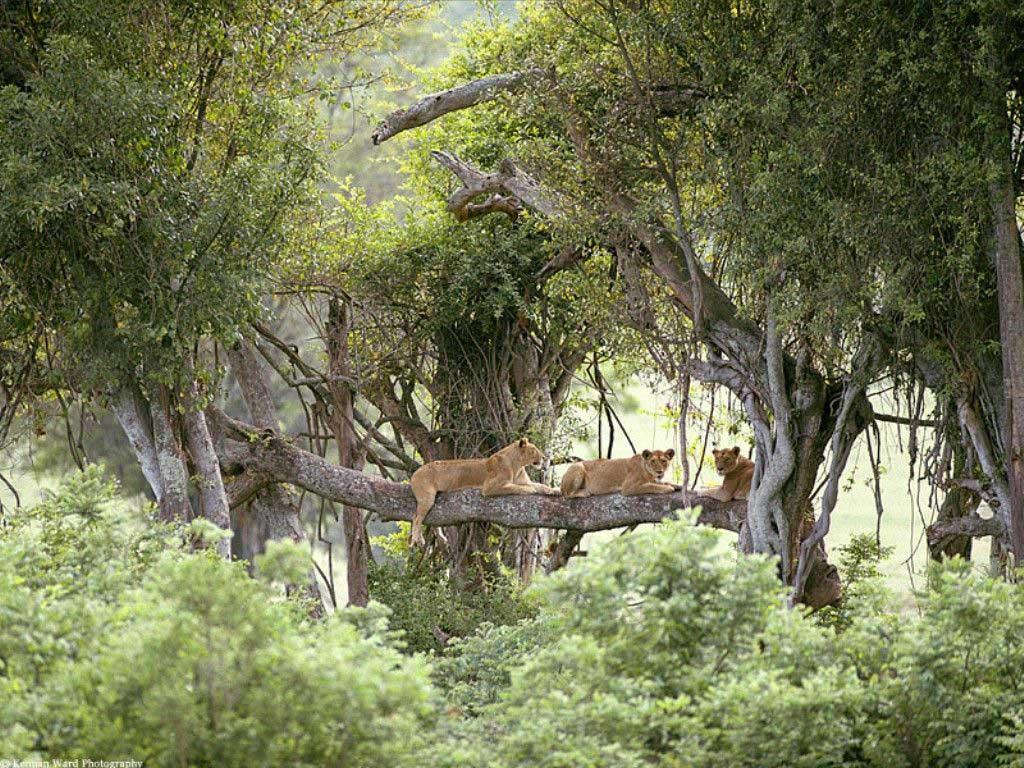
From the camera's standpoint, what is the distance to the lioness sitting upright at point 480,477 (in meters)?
10.4

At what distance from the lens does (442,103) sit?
1110 cm

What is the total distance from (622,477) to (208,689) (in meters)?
6.21

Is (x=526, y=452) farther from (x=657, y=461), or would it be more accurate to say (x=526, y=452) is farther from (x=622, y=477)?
(x=657, y=461)

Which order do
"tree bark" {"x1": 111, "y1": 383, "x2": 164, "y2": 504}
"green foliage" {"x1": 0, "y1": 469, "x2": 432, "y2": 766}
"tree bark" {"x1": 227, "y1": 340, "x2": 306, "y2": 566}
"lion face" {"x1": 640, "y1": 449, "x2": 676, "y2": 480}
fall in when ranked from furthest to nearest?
"tree bark" {"x1": 227, "y1": 340, "x2": 306, "y2": 566} < "lion face" {"x1": 640, "y1": 449, "x2": 676, "y2": 480} < "tree bark" {"x1": 111, "y1": 383, "x2": 164, "y2": 504} < "green foliage" {"x1": 0, "y1": 469, "x2": 432, "y2": 766}

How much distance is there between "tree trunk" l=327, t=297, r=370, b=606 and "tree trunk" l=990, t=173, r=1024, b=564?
611 centimetres

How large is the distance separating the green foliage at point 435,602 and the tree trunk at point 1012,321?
183 inches

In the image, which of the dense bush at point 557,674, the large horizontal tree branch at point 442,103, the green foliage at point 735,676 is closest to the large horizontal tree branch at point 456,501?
the large horizontal tree branch at point 442,103

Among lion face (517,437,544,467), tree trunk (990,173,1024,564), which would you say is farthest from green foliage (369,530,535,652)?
tree trunk (990,173,1024,564)

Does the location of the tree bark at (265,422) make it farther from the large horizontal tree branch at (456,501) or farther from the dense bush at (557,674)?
Result: the dense bush at (557,674)

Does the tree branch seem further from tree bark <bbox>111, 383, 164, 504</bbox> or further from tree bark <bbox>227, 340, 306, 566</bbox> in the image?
tree bark <bbox>111, 383, 164, 504</bbox>

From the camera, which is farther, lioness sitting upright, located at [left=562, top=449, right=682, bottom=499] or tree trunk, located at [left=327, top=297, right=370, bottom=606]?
tree trunk, located at [left=327, top=297, right=370, bottom=606]

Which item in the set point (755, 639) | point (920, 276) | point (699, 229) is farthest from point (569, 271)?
point (755, 639)

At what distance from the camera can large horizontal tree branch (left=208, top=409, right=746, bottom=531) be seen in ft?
32.7

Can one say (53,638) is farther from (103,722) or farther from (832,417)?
(832,417)
